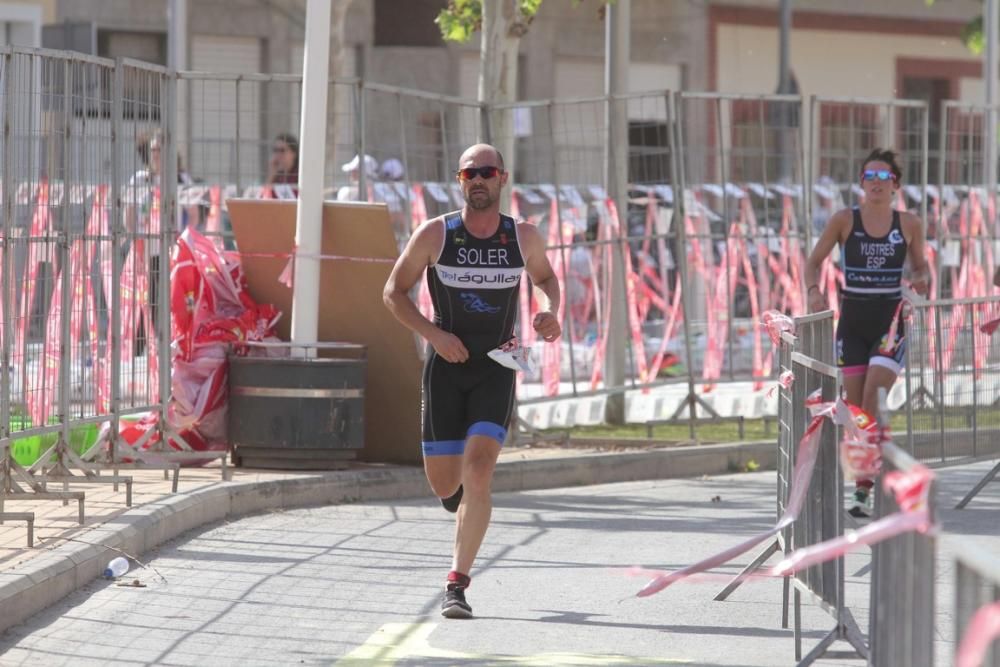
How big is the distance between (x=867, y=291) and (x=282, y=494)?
11.7 ft

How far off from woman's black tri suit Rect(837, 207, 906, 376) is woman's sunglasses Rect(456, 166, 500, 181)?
3730mm

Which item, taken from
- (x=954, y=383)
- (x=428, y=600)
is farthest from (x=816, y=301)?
(x=428, y=600)

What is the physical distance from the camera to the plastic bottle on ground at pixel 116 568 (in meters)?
8.45

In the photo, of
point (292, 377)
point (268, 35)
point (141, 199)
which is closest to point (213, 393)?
point (292, 377)

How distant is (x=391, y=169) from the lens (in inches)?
549

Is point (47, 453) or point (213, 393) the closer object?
point (47, 453)

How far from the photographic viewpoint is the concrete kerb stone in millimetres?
7730

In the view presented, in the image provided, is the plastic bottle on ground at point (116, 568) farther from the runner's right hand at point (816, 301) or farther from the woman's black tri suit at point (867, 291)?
the woman's black tri suit at point (867, 291)

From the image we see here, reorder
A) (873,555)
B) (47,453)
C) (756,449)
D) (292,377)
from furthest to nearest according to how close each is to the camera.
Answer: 1. (756,449)
2. (292,377)
3. (47,453)
4. (873,555)

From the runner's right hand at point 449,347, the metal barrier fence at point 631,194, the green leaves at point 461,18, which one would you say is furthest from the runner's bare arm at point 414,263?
the green leaves at point 461,18

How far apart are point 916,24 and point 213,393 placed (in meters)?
28.3

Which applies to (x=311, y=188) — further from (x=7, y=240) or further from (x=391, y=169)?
(x=7, y=240)

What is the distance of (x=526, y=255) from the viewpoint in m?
8.22

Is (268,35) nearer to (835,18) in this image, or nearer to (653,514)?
(835,18)
